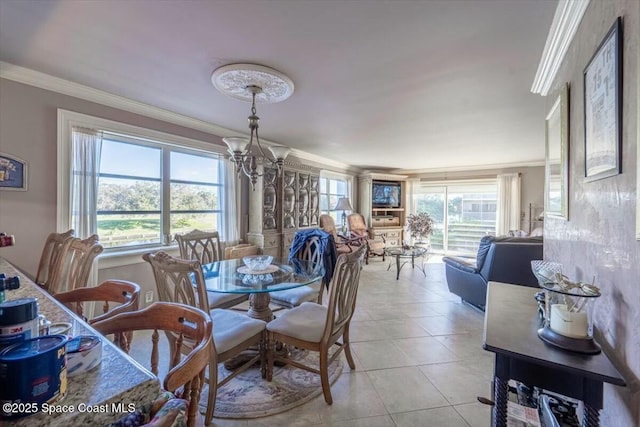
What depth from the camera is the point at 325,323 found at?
6.51 feet

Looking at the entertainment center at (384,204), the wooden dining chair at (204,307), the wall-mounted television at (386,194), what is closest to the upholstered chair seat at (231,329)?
the wooden dining chair at (204,307)

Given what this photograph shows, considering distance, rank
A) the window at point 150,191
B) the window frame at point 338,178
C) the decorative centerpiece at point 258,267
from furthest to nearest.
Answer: the window frame at point 338,178 < the window at point 150,191 < the decorative centerpiece at point 258,267

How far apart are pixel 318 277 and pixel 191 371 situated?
1709 millimetres

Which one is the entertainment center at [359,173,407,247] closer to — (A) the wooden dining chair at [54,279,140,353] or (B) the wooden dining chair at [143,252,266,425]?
(B) the wooden dining chair at [143,252,266,425]

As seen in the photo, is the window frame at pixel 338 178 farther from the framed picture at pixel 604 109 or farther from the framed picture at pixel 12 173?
Answer: the framed picture at pixel 604 109

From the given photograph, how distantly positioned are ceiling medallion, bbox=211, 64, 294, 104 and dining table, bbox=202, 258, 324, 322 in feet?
5.17

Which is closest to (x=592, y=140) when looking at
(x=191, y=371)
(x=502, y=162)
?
(x=191, y=371)

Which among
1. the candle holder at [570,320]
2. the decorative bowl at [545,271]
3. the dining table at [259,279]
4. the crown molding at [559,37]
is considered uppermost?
the crown molding at [559,37]

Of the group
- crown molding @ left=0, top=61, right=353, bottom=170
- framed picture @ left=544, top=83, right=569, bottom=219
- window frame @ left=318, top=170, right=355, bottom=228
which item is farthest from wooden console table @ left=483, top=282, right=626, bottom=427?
window frame @ left=318, top=170, right=355, bottom=228

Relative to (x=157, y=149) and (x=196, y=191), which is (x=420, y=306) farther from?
(x=157, y=149)

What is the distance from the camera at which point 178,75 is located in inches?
90.7

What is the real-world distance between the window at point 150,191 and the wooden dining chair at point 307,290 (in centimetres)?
157

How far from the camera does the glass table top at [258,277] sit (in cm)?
211

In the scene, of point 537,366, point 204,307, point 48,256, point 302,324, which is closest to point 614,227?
point 537,366
